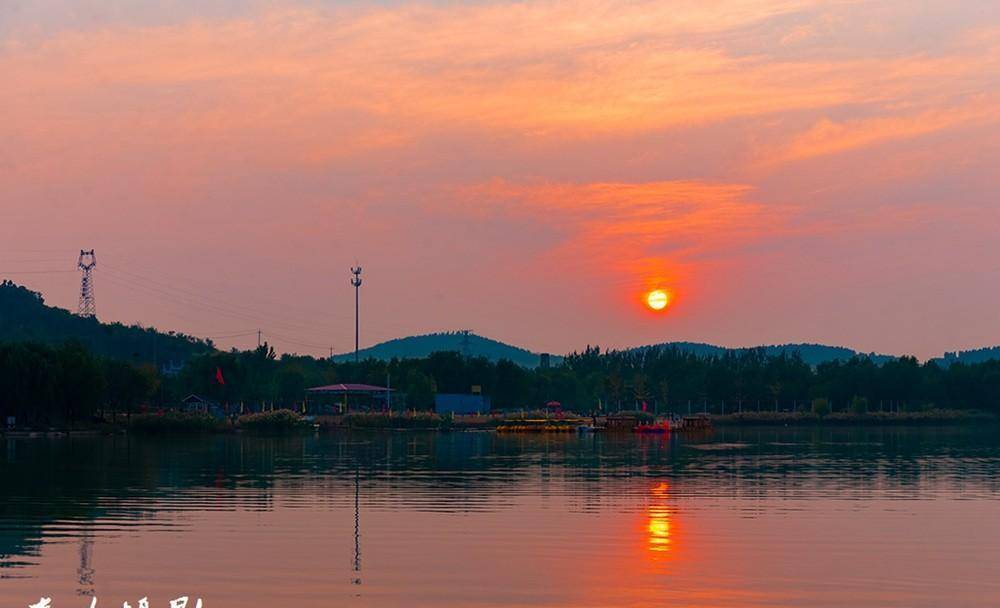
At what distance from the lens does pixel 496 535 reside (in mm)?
38031

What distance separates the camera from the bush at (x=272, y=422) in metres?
145

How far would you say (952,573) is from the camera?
31.0 metres

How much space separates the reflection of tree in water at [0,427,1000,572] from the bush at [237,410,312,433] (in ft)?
109

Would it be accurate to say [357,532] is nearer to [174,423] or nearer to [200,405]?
[174,423]

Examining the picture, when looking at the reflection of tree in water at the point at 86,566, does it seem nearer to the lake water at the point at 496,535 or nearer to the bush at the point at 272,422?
the lake water at the point at 496,535

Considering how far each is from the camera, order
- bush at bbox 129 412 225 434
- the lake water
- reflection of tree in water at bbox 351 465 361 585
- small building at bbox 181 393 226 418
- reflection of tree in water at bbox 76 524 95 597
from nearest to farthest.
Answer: reflection of tree in water at bbox 76 524 95 597 < the lake water < reflection of tree in water at bbox 351 465 361 585 < bush at bbox 129 412 225 434 < small building at bbox 181 393 226 418

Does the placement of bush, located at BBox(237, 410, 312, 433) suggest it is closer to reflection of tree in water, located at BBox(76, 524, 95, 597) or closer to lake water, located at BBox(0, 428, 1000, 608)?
lake water, located at BBox(0, 428, 1000, 608)

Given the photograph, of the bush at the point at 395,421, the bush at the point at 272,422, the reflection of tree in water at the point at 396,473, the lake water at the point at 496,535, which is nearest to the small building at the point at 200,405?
the bush at the point at 395,421

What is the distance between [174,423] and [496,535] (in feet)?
326

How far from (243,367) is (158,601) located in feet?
526

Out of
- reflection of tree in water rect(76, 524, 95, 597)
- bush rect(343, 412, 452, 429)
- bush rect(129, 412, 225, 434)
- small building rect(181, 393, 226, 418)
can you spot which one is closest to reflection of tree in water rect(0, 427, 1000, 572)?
reflection of tree in water rect(76, 524, 95, 597)

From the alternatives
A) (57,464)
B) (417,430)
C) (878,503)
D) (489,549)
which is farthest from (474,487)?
(417,430)

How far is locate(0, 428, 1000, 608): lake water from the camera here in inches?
1103

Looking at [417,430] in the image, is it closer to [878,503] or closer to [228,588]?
[878,503]
